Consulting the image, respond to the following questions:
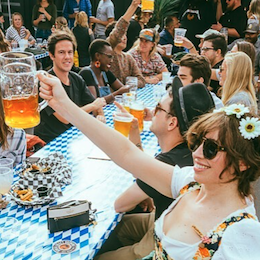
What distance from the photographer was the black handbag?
5.19 ft

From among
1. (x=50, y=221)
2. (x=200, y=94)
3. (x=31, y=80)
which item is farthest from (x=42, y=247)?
(x=200, y=94)

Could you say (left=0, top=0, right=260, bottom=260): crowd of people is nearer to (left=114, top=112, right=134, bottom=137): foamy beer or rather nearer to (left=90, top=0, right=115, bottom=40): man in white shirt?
(left=114, top=112, right=134, bottom=137): foamy beer

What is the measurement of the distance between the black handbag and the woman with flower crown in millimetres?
380

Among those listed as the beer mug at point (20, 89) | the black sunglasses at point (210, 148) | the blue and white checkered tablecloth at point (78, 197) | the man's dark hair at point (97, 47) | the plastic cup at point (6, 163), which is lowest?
the blue and white checkered tablecloth at point (78, 197)

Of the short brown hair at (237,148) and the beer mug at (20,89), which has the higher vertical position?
the beer mug at (20,89)

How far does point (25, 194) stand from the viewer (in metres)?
1.81

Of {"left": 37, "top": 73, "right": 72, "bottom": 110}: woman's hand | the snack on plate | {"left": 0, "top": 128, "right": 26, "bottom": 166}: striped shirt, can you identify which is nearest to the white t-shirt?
{"left": 37, "top": 73, "right": 72, "bottom": 110}: woman's hand

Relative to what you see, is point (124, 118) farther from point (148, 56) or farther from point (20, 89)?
point (148, 56)

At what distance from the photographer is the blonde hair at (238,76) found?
3.34m

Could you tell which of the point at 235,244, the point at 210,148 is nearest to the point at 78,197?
the point at 210,148

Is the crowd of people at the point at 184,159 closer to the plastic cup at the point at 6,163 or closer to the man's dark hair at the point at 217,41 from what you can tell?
the plastic cup at the point at 6,163

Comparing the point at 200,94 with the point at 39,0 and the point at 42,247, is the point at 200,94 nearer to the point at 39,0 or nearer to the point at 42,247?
the point at 42,247

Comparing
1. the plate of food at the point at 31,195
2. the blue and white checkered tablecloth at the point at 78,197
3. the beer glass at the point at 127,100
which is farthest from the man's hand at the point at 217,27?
the plate of food at the point at 31,195

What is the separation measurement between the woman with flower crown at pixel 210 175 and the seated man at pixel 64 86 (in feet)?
5.85
